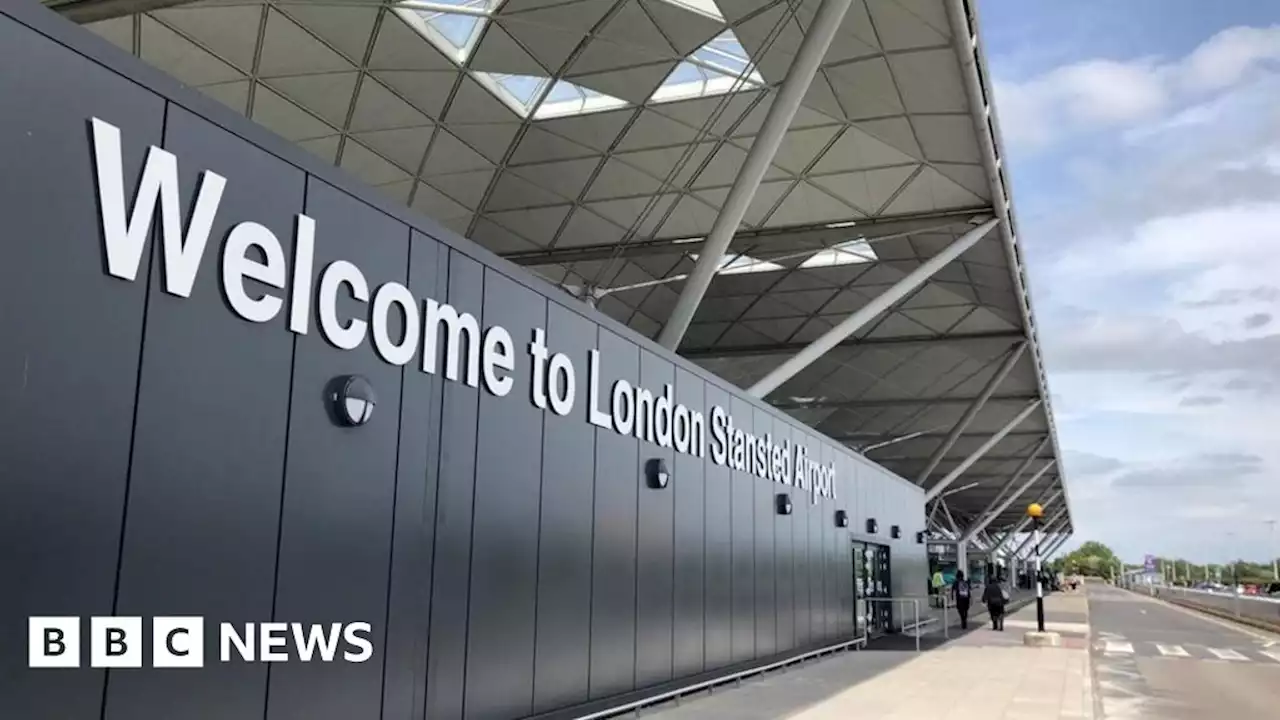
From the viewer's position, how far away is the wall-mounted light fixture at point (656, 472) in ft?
41.2

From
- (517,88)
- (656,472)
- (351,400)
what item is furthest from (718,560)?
(517,88)

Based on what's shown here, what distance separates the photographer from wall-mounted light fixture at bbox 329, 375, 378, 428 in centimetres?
722

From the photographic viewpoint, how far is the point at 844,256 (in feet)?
101

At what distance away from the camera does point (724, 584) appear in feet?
49.0

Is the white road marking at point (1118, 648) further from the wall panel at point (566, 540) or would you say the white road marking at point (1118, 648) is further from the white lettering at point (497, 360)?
the white lettering at point (497, 360)

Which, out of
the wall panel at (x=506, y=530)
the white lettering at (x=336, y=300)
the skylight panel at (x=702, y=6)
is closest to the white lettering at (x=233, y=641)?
the white lettering at (x=336, y=300)

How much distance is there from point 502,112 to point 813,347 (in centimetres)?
902

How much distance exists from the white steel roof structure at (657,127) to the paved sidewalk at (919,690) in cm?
586

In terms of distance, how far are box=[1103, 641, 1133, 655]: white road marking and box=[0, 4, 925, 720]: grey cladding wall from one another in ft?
55.3

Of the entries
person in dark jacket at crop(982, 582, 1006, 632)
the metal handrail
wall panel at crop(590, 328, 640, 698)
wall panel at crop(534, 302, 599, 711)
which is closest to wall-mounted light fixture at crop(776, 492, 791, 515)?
the metal handrail

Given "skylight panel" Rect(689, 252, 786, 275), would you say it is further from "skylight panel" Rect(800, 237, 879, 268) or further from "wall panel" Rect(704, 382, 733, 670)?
"wall panel" Rect(704, 382, 733, 670)

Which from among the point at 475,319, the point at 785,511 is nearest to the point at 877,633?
the point at 785,511

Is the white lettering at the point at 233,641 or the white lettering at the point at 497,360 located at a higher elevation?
the white lettering at the point at 497,360

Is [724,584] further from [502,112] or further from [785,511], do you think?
[502,112]
